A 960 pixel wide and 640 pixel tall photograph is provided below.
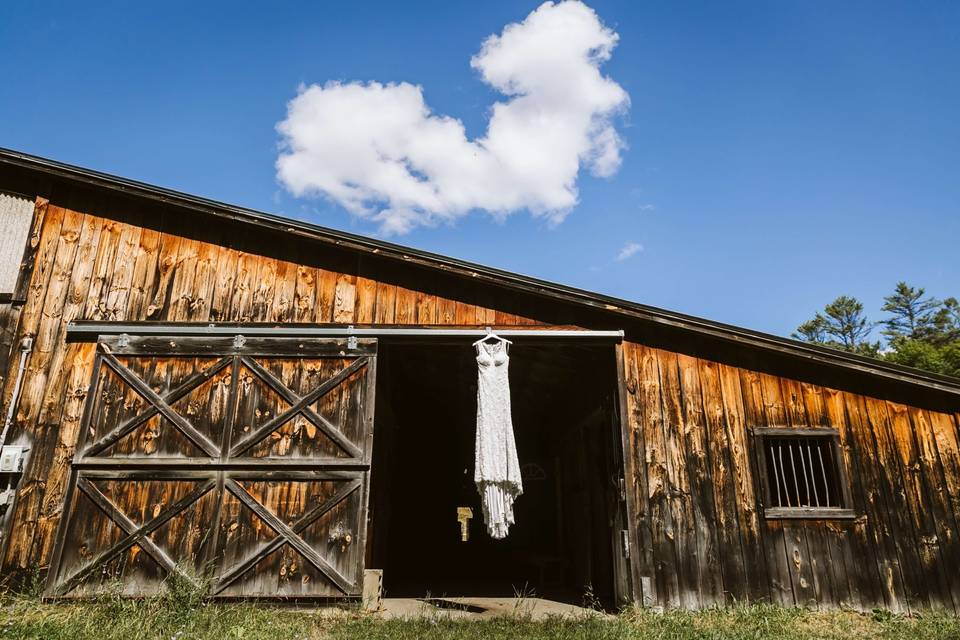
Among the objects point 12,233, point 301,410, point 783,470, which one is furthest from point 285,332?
point 783,470

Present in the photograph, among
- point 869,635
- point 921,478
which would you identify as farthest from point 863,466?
point 869,635

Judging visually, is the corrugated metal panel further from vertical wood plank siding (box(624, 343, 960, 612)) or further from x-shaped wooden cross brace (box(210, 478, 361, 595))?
vertical wood plank siding (box(624, 343, 960, 612))

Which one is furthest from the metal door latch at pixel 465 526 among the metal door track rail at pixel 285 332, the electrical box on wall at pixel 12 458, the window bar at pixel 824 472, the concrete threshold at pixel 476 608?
the electrical box on wall at pixel 12 458

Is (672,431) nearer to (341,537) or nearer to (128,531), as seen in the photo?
(341,537)

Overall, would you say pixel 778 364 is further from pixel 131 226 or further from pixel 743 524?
pixel 131 226

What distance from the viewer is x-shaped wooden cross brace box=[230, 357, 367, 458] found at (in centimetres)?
730

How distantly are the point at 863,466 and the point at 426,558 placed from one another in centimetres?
1028

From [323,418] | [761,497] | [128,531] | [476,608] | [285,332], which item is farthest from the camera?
[476,608]

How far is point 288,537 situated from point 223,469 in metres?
1.10

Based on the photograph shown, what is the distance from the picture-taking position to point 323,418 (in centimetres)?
745

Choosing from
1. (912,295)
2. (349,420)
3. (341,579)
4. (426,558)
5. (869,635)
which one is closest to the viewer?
(869,635)

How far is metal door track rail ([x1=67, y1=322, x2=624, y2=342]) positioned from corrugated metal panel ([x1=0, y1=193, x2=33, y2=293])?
43.1 inches

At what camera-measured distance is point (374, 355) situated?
7.70 metres

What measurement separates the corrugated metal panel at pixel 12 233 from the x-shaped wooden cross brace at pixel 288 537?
393cm
